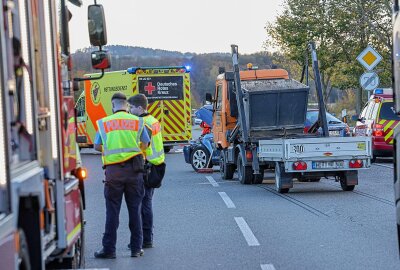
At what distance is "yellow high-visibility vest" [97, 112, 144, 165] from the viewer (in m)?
10.6

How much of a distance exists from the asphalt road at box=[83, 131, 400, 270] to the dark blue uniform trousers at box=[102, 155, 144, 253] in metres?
0.24

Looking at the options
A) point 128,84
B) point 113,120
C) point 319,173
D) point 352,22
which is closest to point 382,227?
point 113,120

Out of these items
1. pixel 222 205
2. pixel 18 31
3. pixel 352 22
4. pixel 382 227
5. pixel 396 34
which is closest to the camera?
pixel 18 31

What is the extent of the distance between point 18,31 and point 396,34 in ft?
13.1

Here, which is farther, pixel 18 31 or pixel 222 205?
pixel 222 205

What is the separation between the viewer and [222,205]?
16.6m

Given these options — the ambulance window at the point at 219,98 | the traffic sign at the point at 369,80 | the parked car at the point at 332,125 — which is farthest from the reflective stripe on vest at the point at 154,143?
the traffic sign at the point at 369,80

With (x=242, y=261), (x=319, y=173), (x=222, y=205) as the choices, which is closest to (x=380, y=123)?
(x=319, y=173)

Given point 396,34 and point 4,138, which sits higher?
point 396,34

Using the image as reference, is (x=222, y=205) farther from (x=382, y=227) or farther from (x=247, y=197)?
(x=382, y=227)

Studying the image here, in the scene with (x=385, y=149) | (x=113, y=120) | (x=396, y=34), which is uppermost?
(x=396, y=34)

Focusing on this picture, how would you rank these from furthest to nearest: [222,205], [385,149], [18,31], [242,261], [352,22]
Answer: [352,22]
[385,149]
[222,205]
[242,261]
[18,31]

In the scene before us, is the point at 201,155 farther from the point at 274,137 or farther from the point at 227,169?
the point at 274,137

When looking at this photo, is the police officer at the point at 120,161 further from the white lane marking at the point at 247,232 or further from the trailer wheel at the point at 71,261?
the trailer wheel at the point at 71,261
